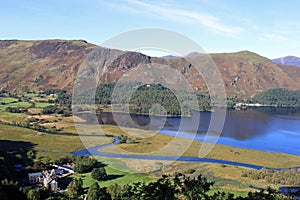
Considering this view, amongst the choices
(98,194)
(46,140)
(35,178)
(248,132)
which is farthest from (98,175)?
(248,132)

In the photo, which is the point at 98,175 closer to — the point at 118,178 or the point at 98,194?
the point at 118,178

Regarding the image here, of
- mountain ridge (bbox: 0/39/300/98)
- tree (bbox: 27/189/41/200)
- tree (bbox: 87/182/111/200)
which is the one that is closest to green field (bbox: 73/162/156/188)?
tree (bbox: 87/182/111/200)

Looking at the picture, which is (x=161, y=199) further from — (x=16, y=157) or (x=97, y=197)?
(x=16, y=157)

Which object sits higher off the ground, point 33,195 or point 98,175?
point 33,195

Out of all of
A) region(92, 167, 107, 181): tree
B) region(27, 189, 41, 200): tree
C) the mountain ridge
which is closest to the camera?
region(27, 189, 41, 200): tree

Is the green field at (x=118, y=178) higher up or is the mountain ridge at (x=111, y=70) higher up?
the mountain ridge at (x=111, y=70)

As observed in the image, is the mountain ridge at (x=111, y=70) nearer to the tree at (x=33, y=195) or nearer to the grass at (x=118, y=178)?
the grass at (x=118, y=178)

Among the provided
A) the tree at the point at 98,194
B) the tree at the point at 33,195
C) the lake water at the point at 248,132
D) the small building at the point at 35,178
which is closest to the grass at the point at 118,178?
the small building at the point at 35,178

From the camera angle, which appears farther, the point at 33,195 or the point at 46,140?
the point at 46,140

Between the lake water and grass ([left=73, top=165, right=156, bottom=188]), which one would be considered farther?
the lake water

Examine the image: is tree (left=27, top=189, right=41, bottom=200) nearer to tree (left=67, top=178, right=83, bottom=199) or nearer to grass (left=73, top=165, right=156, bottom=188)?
tree (left=67, top=178, right=83, bottom=199)

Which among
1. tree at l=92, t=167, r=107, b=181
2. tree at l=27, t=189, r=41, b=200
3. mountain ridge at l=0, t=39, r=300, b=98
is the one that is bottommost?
tree at l=92, t=167, r=107, b=181
